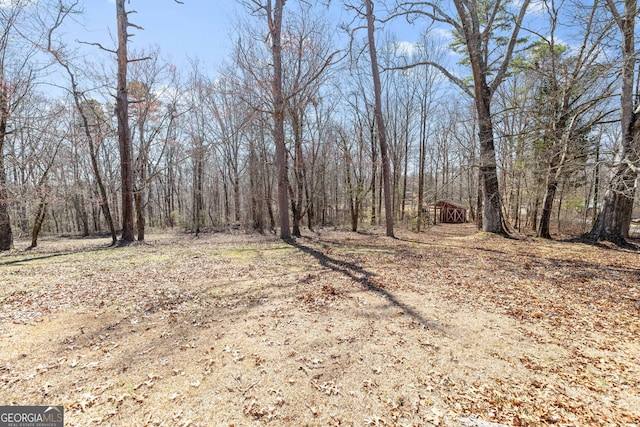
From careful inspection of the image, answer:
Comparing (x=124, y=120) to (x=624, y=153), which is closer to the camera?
(x=624, y=153)

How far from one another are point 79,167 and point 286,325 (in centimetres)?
2276

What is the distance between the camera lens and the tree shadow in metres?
3.81

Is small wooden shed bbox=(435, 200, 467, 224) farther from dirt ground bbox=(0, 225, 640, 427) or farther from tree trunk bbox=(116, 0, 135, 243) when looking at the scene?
tree trunk bbox=(116, 0, 135, 243)

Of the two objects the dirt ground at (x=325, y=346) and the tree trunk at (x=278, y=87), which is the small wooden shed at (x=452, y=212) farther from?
the dirt ground at (x=325, y=346)

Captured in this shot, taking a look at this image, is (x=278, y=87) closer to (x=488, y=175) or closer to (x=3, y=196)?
(x=488, y=175)

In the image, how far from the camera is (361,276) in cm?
570

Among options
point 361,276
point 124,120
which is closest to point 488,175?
point 361,276

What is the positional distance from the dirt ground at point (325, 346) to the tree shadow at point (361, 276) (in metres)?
0.04

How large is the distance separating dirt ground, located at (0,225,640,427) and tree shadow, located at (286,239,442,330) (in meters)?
0.04

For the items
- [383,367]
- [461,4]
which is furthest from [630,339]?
[461,4]

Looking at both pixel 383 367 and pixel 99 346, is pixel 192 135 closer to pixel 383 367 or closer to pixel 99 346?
pixel 99 346

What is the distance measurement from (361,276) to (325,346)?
268 centimetres

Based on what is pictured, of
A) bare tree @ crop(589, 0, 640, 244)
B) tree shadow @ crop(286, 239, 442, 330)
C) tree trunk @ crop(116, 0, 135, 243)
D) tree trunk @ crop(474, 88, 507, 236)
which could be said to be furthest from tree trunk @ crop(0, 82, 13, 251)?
bare tree @ crop(589, 0, 640, 244)

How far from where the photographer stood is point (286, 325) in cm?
365
